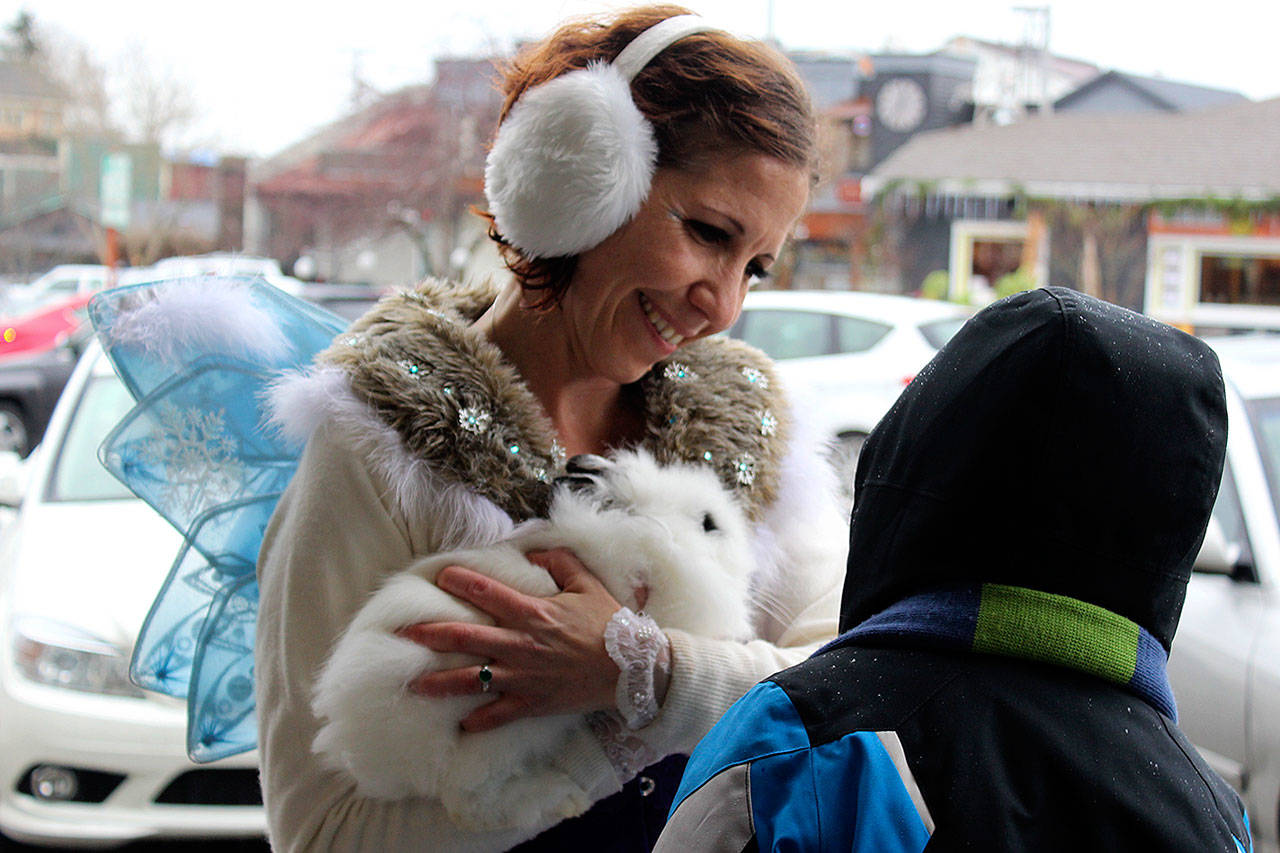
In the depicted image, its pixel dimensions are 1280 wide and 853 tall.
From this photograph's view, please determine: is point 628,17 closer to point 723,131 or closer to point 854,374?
point 723,131

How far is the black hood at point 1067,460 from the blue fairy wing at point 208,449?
1069 millimetres

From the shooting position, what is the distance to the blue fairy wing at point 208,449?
160 centimetres

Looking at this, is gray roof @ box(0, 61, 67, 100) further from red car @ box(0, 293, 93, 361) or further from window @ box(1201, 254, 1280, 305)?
window @ box(1201, 254, 1280, 305)

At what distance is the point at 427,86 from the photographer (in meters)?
18.4

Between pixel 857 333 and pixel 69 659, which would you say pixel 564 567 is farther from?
pixel 857 333

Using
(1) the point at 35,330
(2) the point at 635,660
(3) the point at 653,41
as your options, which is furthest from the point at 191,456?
(1) the point at 35,330

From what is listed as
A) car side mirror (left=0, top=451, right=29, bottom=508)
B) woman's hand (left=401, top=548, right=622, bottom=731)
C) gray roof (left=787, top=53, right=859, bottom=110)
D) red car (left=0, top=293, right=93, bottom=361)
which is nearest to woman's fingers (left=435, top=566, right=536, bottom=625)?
woman's hand (left=401, top=548, right=622, bottom=731)

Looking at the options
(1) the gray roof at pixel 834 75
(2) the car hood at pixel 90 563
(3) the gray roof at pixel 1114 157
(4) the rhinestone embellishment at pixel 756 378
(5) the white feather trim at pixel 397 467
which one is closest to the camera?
(5) the white feather trim at pixel 397 467

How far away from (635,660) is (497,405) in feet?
1.25

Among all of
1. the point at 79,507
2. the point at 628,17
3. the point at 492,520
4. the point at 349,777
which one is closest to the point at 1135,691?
the point at 492,520

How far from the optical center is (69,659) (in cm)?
303

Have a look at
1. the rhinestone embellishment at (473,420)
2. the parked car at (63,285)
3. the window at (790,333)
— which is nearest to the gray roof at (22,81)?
the parked car at (63,285)

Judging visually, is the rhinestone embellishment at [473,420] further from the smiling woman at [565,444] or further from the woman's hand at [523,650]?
the woman's hand at [523,650]

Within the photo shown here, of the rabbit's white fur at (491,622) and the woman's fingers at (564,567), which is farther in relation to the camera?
the woman's fingers at (564,567)
